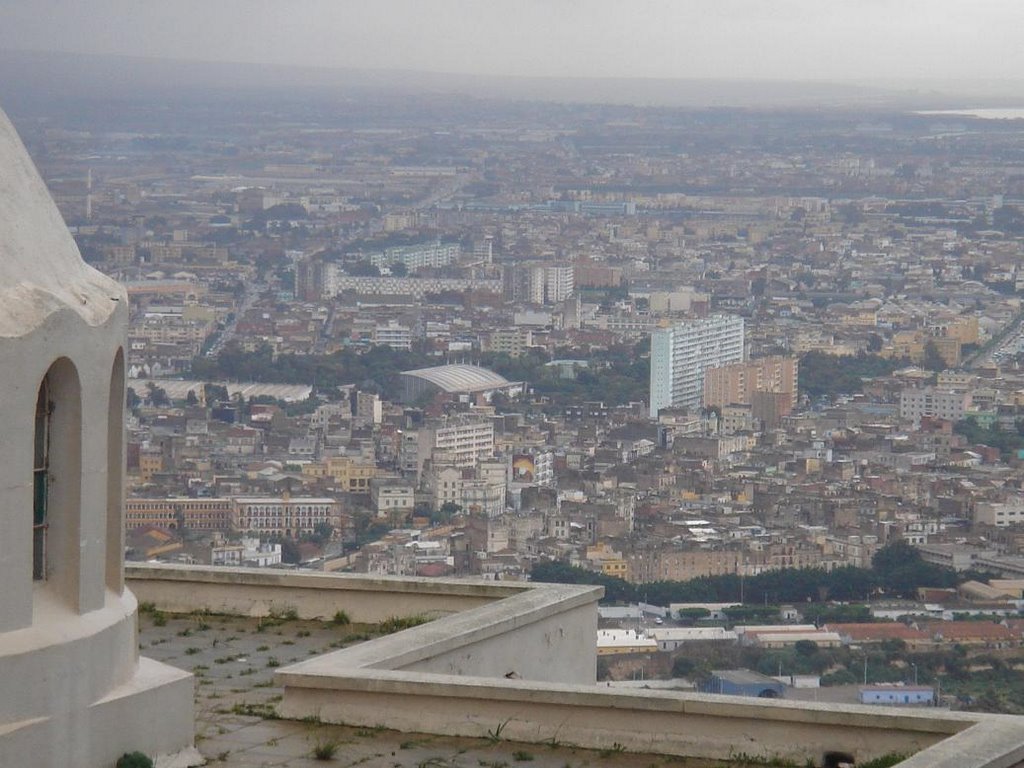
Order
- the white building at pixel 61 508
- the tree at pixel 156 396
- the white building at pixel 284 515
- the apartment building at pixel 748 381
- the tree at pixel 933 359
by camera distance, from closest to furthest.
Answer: the white building at pixel 61 508
the white building at pixel 284 515
the tree at pixel 156 396
the apartment building at pixel 748 381
the tree at pixel 933 359

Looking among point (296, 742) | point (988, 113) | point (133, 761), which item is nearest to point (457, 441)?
point (296, 742)

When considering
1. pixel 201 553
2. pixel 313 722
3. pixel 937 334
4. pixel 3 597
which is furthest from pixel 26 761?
pixel 937 334

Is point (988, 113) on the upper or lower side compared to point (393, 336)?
upper

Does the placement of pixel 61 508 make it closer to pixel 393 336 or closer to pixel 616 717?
pixel 616 717

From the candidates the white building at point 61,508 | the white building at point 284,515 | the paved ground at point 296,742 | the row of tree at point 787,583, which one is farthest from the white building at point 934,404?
the white building at point 61,508

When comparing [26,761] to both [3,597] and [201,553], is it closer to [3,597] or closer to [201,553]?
[3,597]

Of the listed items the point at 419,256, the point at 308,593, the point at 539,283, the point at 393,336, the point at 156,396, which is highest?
the point at 308,593

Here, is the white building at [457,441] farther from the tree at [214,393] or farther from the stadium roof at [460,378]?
the tree at [214,393]

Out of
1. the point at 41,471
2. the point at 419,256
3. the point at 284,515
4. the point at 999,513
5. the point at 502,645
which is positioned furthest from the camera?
the point at 419,256
